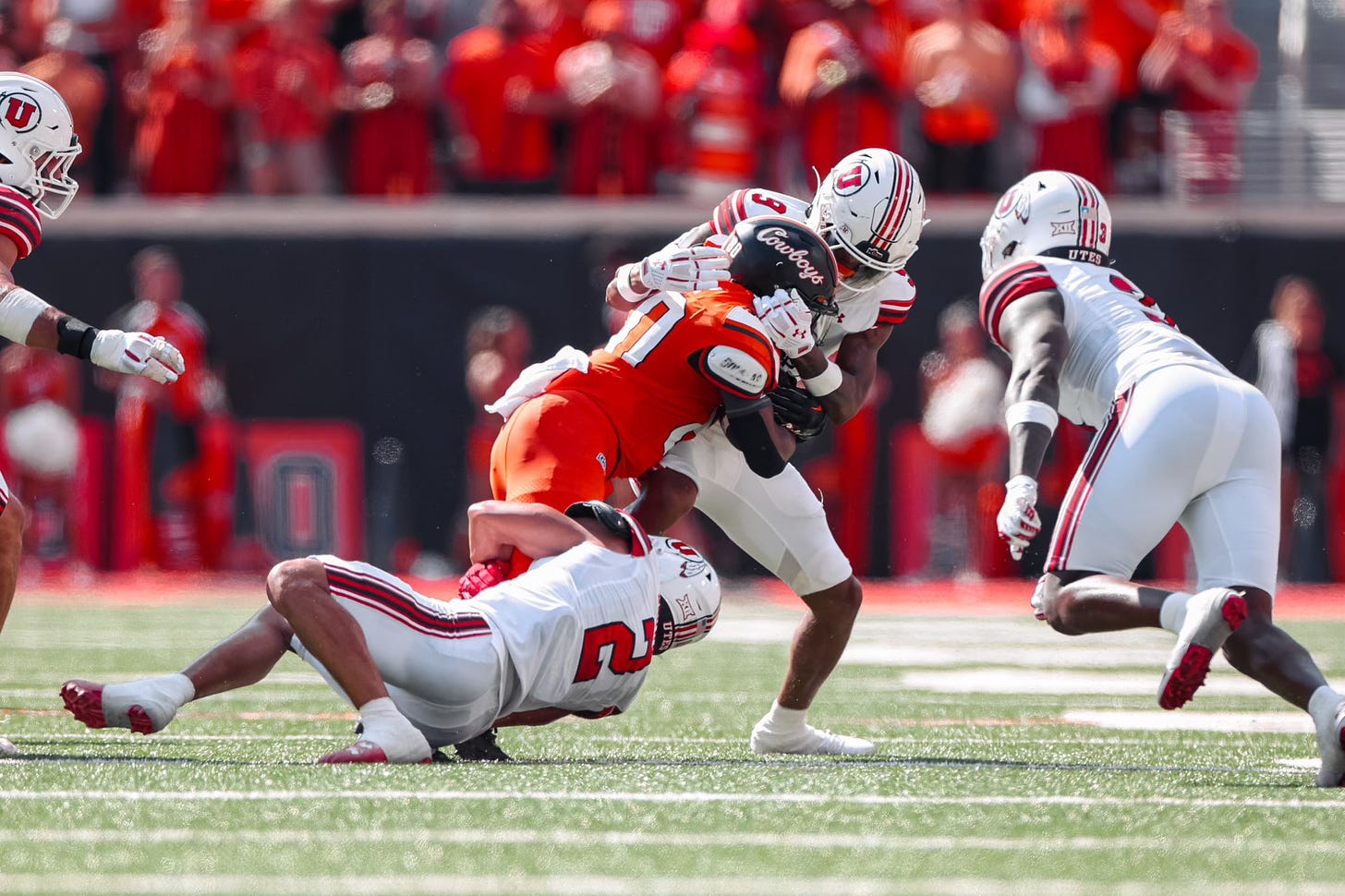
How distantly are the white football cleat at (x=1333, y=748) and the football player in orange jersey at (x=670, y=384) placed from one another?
4.76 feet

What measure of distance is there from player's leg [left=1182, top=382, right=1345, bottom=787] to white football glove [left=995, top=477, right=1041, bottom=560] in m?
0.40

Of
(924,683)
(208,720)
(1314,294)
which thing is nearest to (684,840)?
(208,720)

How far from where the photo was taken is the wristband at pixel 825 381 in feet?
15.9

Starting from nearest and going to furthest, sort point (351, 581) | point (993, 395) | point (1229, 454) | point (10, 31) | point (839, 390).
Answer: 1. point (351, 581)
2. point (1229, 454)
3. point (839, 390)
4. point (993, 395)
5. point (10, 31)

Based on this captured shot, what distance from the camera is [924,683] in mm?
6531

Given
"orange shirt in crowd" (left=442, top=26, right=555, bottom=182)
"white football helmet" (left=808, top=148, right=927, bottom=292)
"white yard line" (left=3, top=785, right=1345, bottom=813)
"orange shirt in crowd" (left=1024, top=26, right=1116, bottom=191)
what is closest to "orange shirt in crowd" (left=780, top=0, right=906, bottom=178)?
"orange shirt in crowd" (left=1024, top=26, right=1116, bottom=191)

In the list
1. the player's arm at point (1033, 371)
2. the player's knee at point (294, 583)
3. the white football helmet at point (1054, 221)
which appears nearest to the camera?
the player's knee at point (294, 583)

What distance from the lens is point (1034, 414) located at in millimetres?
4363

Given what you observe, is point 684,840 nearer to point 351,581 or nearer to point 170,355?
point 351,581

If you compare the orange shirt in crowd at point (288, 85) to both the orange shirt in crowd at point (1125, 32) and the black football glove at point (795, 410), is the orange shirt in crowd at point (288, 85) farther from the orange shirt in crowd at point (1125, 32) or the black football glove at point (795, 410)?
the black football glove at point (795, 410)

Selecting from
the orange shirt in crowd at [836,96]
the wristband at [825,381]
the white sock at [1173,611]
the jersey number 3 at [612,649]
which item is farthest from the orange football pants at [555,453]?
the orange shirt in crowd at [836,96]

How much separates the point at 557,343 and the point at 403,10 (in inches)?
89.0

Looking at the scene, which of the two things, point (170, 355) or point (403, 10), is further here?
point (403, 10)

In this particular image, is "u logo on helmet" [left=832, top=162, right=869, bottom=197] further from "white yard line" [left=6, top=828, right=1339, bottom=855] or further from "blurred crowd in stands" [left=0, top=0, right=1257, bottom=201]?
"blurred crowd in stands" [left=0, top=0, right=1257, bottom=201]
